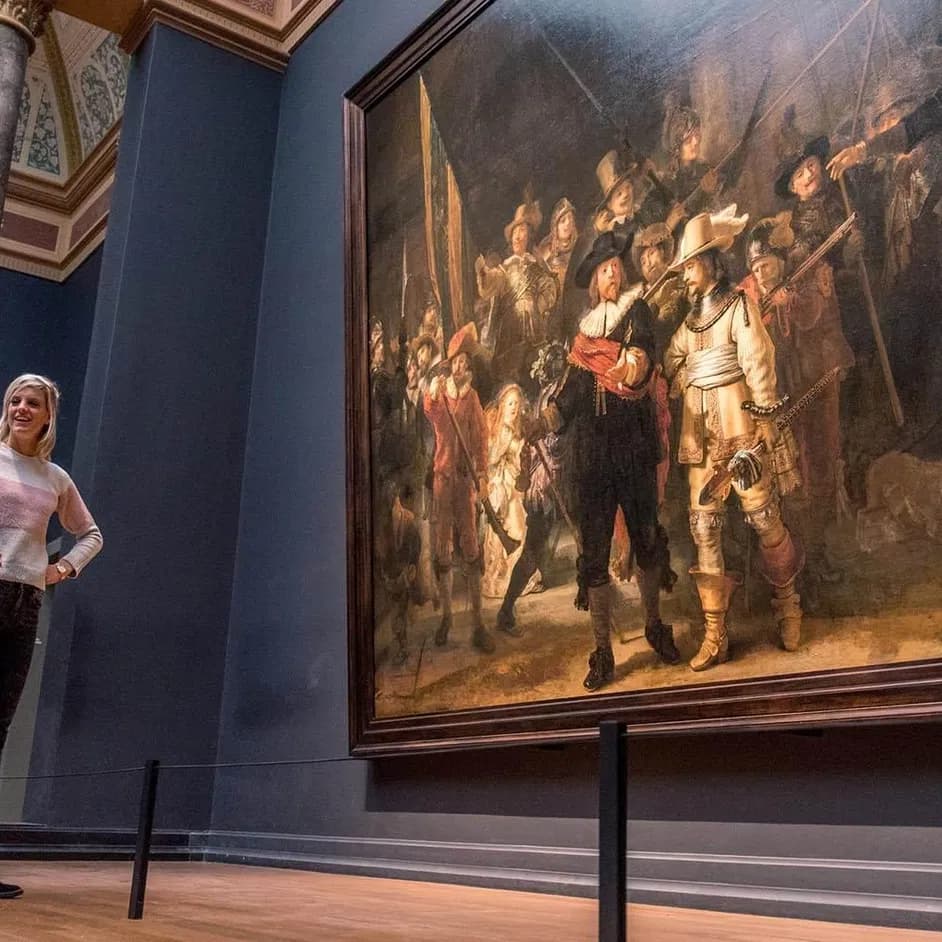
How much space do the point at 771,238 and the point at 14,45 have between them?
19.0 feet

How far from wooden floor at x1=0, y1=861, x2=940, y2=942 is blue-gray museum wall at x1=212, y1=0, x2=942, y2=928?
1.10 ft

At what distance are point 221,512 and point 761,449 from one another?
13.8ft

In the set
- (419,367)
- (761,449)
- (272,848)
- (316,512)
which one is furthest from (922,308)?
(272,848)

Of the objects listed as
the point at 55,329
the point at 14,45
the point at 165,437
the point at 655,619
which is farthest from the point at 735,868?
the point at 55,329

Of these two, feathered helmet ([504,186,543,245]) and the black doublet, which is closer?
the black doublet

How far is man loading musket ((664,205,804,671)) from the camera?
333cm

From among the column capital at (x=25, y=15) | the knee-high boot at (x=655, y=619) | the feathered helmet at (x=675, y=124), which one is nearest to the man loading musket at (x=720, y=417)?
the knee-high boot at (x=655, y=619)

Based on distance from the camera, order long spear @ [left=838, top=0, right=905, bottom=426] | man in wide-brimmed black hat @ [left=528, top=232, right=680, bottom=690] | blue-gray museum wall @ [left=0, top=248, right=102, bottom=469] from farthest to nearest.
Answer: blue-gray museum wall @ [left=0, top=248, right=102, bottom=469]
man in wide-brimmed black hat @ [left=528, top=232, right=680, bottom=690]
long spear @ [left=838, top=0, right=905, bottom=426]

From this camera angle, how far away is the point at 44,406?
12.0 feet

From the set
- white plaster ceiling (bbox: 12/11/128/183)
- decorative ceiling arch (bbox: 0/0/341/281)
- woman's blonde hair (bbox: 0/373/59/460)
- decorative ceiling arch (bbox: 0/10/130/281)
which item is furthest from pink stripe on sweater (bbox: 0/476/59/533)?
decorative ceiling arch (bbox: 0/10/130/281)

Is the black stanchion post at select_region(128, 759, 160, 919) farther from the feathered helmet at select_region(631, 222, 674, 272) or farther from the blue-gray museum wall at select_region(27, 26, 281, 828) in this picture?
the blue-gray museum wall at select_region(27, 26, 281, 828)

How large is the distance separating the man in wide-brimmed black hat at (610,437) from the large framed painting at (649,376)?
0.04 ft

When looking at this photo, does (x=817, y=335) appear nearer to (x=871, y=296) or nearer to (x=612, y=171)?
(x=871, y=296)

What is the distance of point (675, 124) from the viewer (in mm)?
4012
